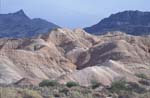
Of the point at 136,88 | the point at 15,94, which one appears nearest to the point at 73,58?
the point at 136,88

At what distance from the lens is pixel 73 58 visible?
11800 centimetres

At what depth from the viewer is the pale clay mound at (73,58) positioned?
88.8m

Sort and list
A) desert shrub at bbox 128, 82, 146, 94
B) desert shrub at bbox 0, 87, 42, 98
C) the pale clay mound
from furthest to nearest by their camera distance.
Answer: the pale clay mound, desert shrub at bbox 128, 82, 146, 94, desert shrub at bbox 0, 87, 42, 98

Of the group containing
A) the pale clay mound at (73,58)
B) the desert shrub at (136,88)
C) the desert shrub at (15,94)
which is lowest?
the pale clay mound at (73,58)

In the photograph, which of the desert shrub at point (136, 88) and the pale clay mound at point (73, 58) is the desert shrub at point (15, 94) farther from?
the pale clay mound at point (73, 58)

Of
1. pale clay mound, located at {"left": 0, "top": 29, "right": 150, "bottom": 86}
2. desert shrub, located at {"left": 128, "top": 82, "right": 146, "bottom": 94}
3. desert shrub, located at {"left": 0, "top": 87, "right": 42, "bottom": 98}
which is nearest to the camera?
desert shrub, located at {"left": 0, "top": 87, "right": 42, "bottom": 98}

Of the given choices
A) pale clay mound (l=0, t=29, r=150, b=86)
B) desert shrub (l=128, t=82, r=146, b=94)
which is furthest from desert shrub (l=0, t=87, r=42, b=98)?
pale clay mound (l=0, t=29, r=150, b=86)

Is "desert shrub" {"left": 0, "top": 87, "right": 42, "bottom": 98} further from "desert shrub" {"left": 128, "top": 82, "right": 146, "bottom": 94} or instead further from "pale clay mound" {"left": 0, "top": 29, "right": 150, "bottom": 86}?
"pale clay mound" {"left": 0, "top": 29, "right": 150, "bottom": 86}

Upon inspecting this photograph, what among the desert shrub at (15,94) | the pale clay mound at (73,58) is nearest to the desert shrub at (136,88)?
the desert shrub at (15,94)

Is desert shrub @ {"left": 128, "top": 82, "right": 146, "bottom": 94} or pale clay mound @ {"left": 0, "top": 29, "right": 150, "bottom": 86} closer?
desert shrub @ {"left": 128, "top": 82, "right": 146, "bottom": 94}

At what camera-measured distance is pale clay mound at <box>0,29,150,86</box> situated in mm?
88812

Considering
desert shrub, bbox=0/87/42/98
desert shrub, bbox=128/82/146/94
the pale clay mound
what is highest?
desert shrub, bbox=0/87/42/98

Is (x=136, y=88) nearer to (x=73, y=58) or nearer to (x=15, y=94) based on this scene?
(x=15, y=94)

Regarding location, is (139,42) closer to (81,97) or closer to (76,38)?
(76,38)
